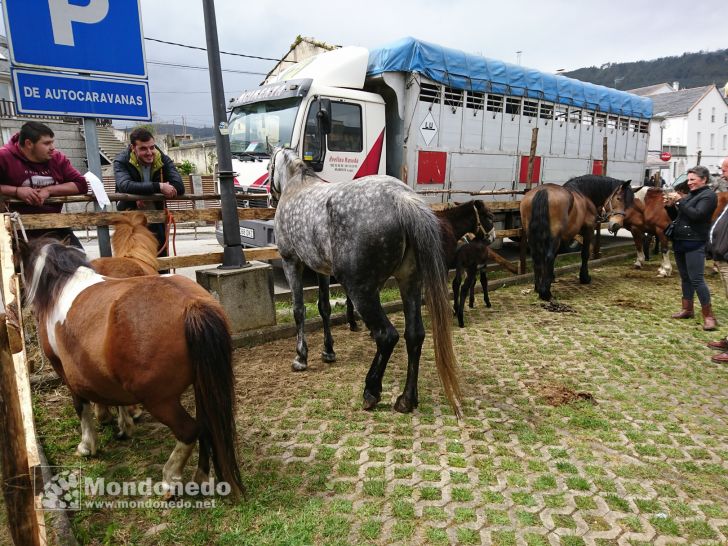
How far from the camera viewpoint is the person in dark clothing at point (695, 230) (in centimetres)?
508

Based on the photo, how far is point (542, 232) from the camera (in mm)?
6895

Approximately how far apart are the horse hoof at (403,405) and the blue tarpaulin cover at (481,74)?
617 centimetres

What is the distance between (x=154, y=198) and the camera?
4.39 m

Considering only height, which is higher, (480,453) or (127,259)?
(127,259)

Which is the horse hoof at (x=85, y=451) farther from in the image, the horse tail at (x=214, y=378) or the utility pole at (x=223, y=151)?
the utility pole at (x=223, y=151)

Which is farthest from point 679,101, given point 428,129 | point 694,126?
point 428,129

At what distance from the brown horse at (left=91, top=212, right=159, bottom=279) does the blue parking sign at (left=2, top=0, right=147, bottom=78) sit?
4.24 feet

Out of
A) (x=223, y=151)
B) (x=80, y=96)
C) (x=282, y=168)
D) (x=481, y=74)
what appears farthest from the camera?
(x=481, y=74)

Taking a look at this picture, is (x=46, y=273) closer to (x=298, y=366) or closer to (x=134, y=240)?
(x=134, y=240)

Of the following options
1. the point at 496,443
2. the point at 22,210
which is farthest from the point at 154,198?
the point at 496,443

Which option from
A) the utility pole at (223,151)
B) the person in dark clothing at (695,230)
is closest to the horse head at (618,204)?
the person in dark clothing at (695,230)

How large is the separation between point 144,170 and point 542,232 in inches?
222

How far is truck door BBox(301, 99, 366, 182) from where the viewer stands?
7047mm

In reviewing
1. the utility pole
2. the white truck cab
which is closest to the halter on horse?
the utility pole
